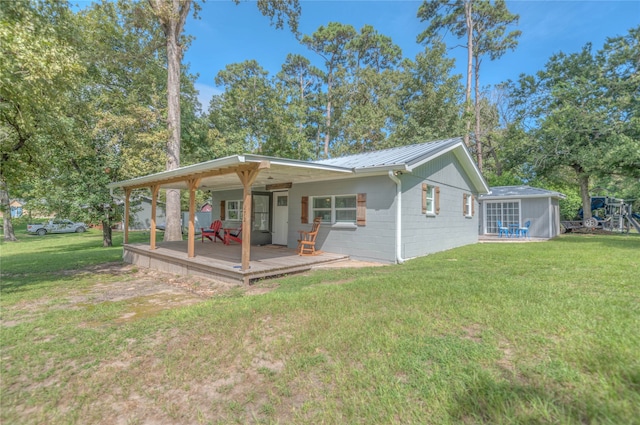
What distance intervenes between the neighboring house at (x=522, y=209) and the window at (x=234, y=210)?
1173 cm

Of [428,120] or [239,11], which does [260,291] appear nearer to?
[239,11]

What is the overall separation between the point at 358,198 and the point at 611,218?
60.4 ft

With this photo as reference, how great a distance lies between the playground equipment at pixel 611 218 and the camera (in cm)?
1651

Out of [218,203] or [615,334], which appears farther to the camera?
[218,203]

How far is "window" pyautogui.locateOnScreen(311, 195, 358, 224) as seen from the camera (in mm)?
8531

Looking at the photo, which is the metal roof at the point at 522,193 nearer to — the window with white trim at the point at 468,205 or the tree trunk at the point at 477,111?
the window with white trim at the point at 468,205

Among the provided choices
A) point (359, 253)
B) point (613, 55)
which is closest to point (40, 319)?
point (359, 253)

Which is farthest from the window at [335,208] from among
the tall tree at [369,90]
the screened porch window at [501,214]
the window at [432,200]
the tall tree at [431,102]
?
the tall tree at [369,90]

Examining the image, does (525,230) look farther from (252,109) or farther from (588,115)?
(252,109)

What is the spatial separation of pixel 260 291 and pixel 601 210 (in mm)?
24509

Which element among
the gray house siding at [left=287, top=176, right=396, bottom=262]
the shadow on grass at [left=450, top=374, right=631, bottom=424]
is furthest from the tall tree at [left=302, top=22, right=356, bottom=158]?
the shadow on grass at [left=450, top=374, right=631, bottom=424]

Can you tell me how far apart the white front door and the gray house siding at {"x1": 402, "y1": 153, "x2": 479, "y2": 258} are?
419 centimetres

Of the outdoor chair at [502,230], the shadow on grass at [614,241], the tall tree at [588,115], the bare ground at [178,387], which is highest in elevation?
the tall tree at [588,115]

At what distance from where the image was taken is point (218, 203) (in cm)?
1330
